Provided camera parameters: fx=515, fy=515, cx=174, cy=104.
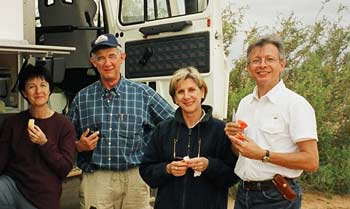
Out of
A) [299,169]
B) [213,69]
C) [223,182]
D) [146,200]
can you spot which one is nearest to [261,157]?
[299,169]

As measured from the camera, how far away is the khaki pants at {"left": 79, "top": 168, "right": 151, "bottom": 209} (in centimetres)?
338

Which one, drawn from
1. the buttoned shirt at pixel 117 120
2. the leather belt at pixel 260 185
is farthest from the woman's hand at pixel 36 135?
the leather belt at pixel 260 185

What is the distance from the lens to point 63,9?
18.6 feet

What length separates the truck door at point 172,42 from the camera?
489 cm

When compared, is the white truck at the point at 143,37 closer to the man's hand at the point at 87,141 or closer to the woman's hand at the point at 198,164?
the man's hand at the point at 87,141

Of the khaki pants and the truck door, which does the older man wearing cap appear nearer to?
the khaki pants

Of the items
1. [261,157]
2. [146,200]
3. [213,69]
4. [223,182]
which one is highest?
[213,69]

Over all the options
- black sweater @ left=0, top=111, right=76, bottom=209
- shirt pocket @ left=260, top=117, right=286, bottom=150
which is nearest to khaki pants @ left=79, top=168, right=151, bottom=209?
black sweater @ left=0, top=111, right=76, bottom=209

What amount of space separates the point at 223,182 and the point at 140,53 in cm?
271

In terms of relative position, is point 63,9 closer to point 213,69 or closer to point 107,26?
point 107,26

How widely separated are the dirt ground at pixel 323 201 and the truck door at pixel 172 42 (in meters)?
2.27

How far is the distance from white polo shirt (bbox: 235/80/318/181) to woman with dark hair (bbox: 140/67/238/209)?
17 cm

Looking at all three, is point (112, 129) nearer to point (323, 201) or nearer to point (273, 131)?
point (273, 131)

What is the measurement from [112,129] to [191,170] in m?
0.79
